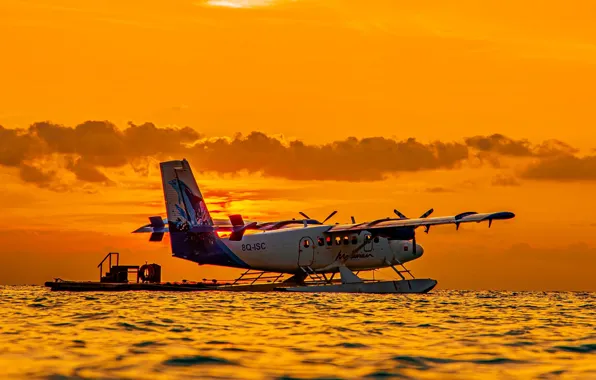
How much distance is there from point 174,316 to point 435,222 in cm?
3553

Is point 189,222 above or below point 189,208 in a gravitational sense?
below

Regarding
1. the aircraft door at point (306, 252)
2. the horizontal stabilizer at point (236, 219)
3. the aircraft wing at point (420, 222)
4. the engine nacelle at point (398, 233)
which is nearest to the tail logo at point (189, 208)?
the horizontal stabilizer at point (236, 219)

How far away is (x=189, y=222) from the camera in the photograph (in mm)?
72750

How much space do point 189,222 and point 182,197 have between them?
2.12 metres

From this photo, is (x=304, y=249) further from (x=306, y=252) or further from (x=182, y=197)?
(x=182, y=197)

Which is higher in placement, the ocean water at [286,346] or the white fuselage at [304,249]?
the white fuselage at [304,249]

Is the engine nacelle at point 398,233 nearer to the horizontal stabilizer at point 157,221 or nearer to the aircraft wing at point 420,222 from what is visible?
the aircraft wing at point 420,222

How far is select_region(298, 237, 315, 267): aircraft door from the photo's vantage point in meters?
72.2

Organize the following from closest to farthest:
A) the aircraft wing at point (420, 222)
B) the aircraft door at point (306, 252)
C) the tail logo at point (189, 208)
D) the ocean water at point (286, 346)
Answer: the ocean water at point (286, 346) < the aircraft wing at point (420, 222) < the aircraft door at point (306, 252) < the tail logo at point (189, 208)

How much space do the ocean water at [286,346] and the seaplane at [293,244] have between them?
31.0 m

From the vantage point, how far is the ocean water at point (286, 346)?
19812 millimetres

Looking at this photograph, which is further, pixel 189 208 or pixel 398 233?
pixel 189 208

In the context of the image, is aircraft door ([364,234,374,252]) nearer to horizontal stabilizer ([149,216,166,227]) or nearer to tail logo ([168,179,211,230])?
tail logo ([168,179,211,230])

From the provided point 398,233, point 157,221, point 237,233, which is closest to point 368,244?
point 398,233
